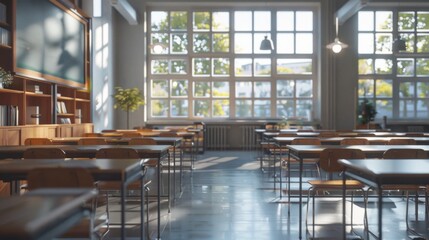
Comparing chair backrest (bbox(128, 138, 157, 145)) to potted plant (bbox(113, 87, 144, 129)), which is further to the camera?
potted plant (bbox(113, 87, 144, 129))

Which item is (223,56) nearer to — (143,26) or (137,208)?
(143,26)

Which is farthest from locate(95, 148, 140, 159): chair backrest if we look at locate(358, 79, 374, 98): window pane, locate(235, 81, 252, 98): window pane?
locate(358, 79, 374, 98): window pane

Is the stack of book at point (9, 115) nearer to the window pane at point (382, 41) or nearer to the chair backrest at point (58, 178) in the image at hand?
the chair backrest at point (58, 178)

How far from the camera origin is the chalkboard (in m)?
6.14

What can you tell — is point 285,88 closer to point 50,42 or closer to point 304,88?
point 304,88

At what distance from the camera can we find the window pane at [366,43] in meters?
13.1

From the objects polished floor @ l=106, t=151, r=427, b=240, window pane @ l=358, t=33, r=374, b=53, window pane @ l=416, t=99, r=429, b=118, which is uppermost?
window pane @ l=358, t=33, r=374, b=53

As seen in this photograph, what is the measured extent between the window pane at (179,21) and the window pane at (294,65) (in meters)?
3.15

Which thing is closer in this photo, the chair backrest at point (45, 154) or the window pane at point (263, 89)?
the chair backrest at point (45, 154)

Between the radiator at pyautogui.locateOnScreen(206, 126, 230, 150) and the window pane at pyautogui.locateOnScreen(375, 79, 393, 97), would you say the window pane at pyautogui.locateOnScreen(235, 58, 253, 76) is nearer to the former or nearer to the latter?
the radiator at pyautogui.locateOnScreen(206, 126, 230, 150)

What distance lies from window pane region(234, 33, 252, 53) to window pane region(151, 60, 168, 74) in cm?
225

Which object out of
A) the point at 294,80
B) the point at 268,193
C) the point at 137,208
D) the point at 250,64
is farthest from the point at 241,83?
the point at 137,208

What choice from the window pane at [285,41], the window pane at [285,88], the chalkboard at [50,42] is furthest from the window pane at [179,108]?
the chalkboard at [50,42]

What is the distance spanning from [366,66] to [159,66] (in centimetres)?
642
